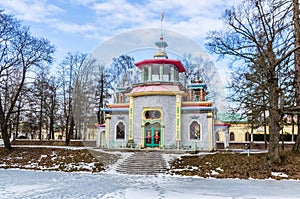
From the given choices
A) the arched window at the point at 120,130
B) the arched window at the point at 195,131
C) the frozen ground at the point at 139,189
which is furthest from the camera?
the arched window at the point at 120,130

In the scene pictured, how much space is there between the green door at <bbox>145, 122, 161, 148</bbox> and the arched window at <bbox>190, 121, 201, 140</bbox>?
236 centimetres

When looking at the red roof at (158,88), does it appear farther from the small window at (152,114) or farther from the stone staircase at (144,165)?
the stone staircase at (144,165)

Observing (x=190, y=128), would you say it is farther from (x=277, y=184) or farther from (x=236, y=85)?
(x=277, y=184)

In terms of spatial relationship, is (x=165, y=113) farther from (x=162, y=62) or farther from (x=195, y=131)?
(x=162, y=62)

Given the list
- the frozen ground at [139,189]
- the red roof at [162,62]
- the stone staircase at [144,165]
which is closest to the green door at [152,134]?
the stone staircase at [144,165]

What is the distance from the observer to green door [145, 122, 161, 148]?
65.5 ft

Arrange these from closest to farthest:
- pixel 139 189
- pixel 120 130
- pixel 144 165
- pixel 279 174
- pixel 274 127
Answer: pixel 139 189, pixel 279 174, pixel 274 127, pixel 144 165, pixel 120 130

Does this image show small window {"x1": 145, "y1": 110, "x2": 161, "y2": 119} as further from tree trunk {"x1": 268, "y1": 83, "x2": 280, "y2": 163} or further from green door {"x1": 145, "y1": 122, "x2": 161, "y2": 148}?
tree trunk {"x1": 268, "y1": 83, "x2": 280, "y2": 163}

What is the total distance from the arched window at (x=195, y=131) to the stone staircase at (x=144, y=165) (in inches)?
182

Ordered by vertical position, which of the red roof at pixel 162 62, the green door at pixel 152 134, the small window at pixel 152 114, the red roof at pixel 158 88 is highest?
the red roof at pixel 162 62

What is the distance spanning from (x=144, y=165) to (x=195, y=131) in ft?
21.8

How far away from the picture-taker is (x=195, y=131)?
781 inches

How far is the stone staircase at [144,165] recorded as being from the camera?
13562mm

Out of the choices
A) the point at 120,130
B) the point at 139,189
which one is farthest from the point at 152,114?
the point at 139,189
